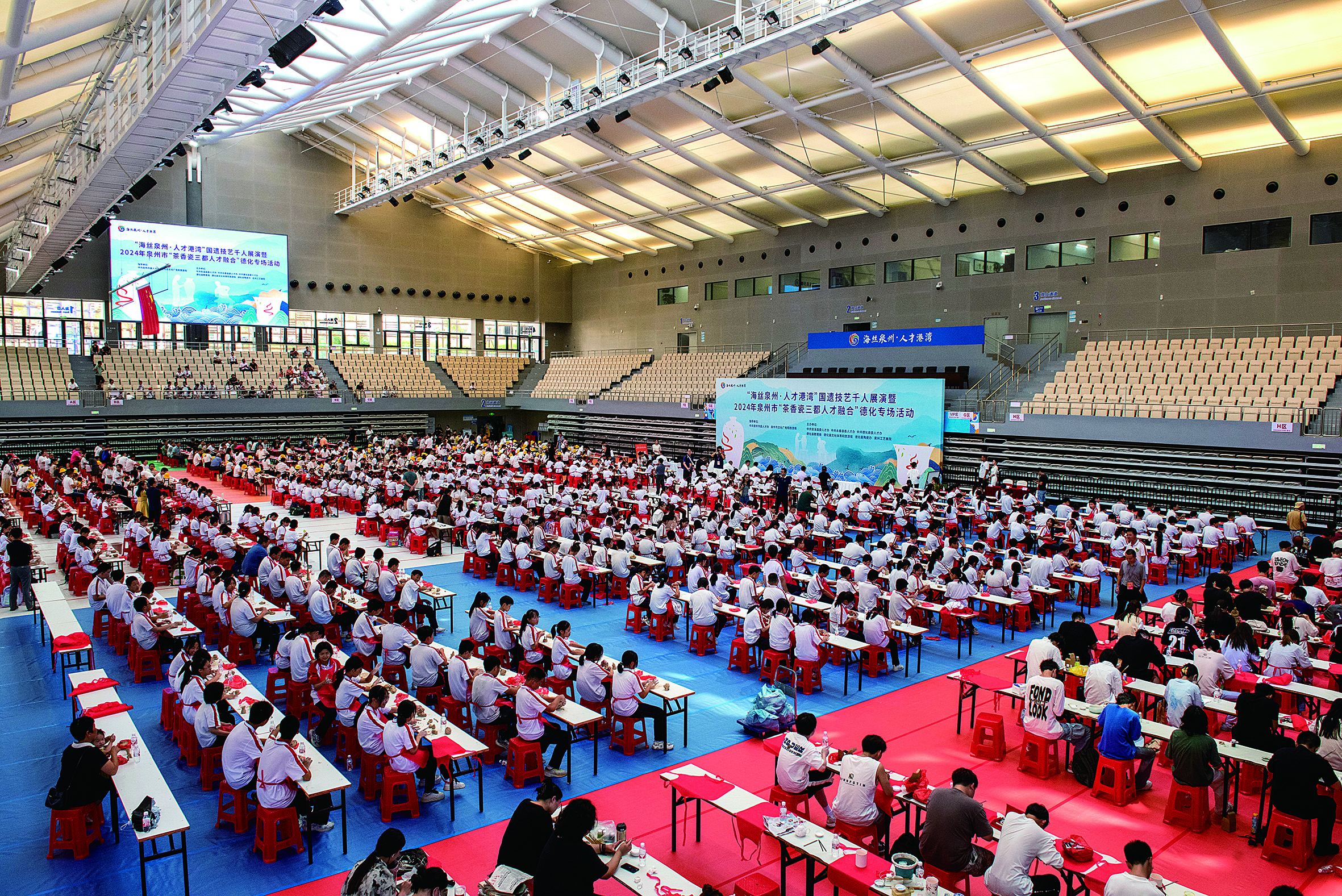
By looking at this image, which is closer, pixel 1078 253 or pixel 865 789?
pixel 865 789

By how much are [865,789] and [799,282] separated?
29491 mm

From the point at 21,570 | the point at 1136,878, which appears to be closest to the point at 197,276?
the point at 21,570

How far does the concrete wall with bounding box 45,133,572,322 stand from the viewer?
3525 centimetres

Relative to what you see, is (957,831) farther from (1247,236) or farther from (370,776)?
(1247,236)

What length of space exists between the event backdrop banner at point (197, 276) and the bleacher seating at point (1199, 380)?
3227 centimetres

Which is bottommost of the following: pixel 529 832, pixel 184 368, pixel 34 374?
pixel 529 832

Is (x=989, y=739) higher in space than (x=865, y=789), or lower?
lower

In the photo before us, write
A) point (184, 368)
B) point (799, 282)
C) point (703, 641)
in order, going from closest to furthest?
point (703, 641) < point (799, 282) < point (184, 368)

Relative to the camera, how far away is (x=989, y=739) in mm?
8484

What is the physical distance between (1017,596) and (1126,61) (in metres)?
13.7

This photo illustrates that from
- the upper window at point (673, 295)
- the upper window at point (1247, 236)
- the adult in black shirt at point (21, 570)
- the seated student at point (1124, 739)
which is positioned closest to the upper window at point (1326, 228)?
the upper window at point (1247, 236)

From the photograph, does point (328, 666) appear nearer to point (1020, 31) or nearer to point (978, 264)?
point (1020, 31)

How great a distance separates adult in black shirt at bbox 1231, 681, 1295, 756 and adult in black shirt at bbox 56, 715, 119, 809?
9.55 m

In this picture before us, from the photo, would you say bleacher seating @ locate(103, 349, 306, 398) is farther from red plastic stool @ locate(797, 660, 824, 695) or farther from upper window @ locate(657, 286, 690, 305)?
red plastic stool @ locate(797, 660, 824, 695)
